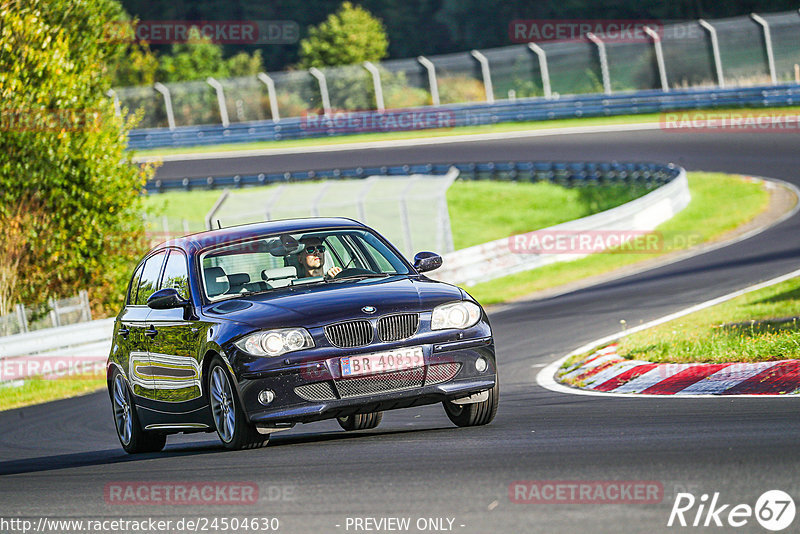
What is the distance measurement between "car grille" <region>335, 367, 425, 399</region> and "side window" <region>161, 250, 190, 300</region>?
1725 mm

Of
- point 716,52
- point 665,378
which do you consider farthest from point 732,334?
point 716,52

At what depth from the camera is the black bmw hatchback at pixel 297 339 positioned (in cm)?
784

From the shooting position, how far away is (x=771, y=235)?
73.4 ft

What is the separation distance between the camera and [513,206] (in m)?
35.4

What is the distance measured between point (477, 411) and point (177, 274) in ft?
8.36

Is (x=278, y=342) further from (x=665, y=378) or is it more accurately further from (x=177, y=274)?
(x=665, y=378)

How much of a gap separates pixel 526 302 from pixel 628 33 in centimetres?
2894

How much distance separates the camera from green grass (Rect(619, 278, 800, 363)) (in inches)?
396

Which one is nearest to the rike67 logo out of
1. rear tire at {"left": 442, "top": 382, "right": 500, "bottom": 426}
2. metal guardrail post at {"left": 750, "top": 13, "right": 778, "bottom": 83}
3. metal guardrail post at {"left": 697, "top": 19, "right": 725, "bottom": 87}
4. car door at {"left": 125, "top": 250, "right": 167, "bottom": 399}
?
rear tire at {"left": 442, "top": 382, "right": 500, "bottom": 426}

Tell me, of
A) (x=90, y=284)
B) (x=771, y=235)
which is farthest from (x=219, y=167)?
(x=771, y=235)

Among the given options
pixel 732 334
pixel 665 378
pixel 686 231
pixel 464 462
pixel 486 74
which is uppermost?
pixel 464 462

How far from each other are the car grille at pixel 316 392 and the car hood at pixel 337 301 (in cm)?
38

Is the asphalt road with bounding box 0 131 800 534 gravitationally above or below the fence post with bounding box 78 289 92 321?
above

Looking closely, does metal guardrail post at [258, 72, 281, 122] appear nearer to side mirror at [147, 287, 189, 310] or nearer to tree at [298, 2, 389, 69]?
tree at [298, 2, 389, 69]
